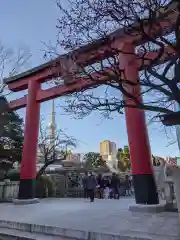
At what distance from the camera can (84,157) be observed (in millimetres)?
44000

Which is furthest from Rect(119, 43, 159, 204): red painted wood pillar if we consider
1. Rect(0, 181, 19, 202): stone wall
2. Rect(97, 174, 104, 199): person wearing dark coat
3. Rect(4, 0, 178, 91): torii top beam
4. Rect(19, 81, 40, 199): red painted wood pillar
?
Rect(0, 181, 19, 202): stone wall

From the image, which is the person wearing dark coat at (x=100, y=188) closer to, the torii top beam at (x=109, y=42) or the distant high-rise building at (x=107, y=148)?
the torii top beam at (x=109, y=42)

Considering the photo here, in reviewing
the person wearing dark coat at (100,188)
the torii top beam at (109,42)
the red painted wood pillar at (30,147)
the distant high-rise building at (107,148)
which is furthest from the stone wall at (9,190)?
the distant high-rise building at (107,148)

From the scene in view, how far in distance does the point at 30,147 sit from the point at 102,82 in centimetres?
824

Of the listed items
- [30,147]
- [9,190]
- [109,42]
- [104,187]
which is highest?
[109,42]

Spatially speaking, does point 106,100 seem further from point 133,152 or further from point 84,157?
point 84,157

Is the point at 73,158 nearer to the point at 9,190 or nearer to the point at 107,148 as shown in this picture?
the point at 9,190

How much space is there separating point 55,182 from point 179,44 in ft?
57.0

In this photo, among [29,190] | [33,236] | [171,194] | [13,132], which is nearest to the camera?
[33,236]

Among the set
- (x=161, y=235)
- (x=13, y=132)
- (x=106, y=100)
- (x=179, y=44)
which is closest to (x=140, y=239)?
(x=161, y=235)

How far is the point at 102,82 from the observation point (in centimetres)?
644

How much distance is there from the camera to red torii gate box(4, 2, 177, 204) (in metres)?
7.13

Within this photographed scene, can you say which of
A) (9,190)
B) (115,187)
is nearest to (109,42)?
(115,187)

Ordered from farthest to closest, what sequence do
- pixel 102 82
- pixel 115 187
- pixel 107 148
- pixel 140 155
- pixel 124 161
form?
pixel 107 148, pixel 124 161, pixel 115 187, pixel 140 155, pixel 102 82
